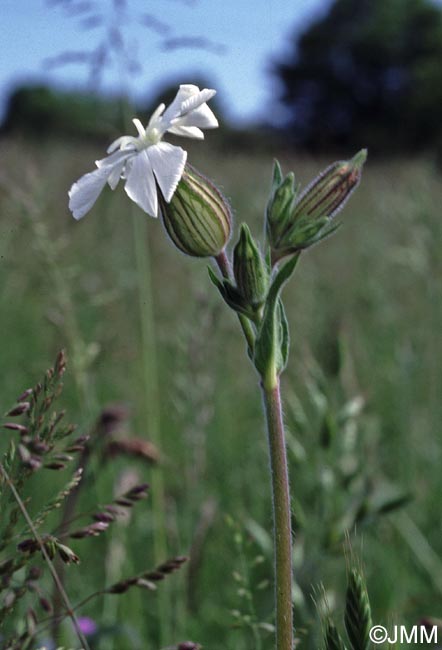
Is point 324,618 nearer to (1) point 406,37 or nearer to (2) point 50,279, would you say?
(2) point 50,279

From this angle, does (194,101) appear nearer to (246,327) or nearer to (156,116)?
(156,116)

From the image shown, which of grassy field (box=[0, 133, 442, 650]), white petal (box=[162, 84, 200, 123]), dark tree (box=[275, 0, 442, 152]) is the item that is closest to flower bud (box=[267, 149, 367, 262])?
white petal (box=[162, 84, 200, 123])

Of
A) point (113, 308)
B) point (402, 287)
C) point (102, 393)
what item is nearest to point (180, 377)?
point (102, 393)

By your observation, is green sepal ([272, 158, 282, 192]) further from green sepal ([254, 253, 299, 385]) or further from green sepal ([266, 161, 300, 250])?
green sepal ([254, 253, 299, 385])

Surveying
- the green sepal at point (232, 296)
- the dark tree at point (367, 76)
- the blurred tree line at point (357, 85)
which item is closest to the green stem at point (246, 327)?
the green sepal at point (232, 296)

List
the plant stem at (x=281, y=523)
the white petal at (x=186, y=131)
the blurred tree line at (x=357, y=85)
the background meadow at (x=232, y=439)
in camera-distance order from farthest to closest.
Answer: the blurred tree line at (x=357, y=85), the background meadow at (x=232, y=439), the white petal at (x=186, y=131), the plant stem at (x=281, y=523)

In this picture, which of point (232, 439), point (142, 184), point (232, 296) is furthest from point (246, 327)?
point (232, 439)

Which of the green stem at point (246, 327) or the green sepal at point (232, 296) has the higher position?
the green sepal at point (232, 296)

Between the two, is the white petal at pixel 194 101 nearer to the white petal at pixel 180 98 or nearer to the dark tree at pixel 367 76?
the white petal at pixel 180 98

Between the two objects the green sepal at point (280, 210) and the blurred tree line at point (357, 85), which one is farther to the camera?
the blurred tree line at point (357, 85)
